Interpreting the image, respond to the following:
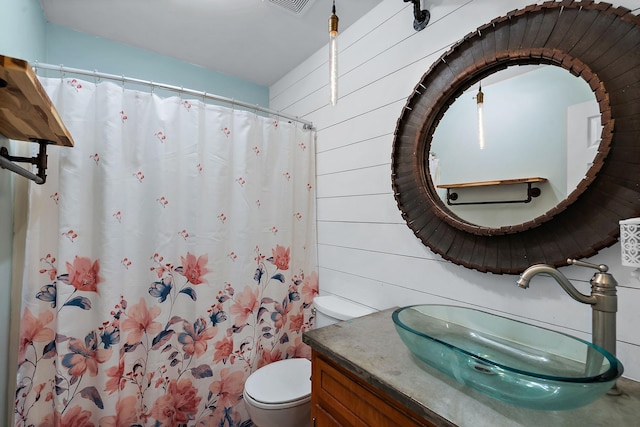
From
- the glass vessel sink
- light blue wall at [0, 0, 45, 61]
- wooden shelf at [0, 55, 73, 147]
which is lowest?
the glass vessel sink

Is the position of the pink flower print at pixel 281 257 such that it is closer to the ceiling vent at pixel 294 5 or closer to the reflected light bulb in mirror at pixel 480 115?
the reflected light bulb in mirror at pixel 480 115

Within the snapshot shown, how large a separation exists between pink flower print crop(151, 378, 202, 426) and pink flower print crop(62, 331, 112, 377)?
348mm

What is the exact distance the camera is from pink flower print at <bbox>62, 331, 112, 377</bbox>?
50.2 inches

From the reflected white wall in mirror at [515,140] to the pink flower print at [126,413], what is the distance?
5.71 ft

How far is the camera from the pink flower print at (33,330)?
1.20 m

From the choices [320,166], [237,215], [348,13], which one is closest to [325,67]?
[348,13]

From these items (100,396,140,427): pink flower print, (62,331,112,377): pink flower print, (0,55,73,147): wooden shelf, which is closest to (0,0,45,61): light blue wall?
(0,55,73,147): wooden shelf

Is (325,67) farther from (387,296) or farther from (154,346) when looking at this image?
(154,346)

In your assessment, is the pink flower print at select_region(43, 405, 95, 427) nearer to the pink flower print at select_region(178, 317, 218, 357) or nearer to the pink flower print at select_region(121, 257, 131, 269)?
the pink flower print at select_region(178, 317, 218, 357)

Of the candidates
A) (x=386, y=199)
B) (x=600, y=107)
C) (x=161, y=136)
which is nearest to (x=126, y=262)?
(x=161, y=136)

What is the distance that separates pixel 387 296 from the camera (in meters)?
1.49

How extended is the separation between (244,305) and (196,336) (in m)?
0.29

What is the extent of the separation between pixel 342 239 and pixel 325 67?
Answer: 45.4 inches

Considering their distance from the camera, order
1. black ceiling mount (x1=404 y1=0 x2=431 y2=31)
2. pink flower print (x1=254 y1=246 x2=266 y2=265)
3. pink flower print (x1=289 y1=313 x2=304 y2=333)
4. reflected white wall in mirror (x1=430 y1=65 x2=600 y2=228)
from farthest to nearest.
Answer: pink flower print (x1=289 y1=313 x2=304 y2=333) → pink flower print (x1=254 y1=246 x2=266 y2=265) → black ceiling mount (x1=404 y1=0 x2=431 y2=31) → reflected white wall in mirror (x1=430 y1=65 x2=600 y2=228)
